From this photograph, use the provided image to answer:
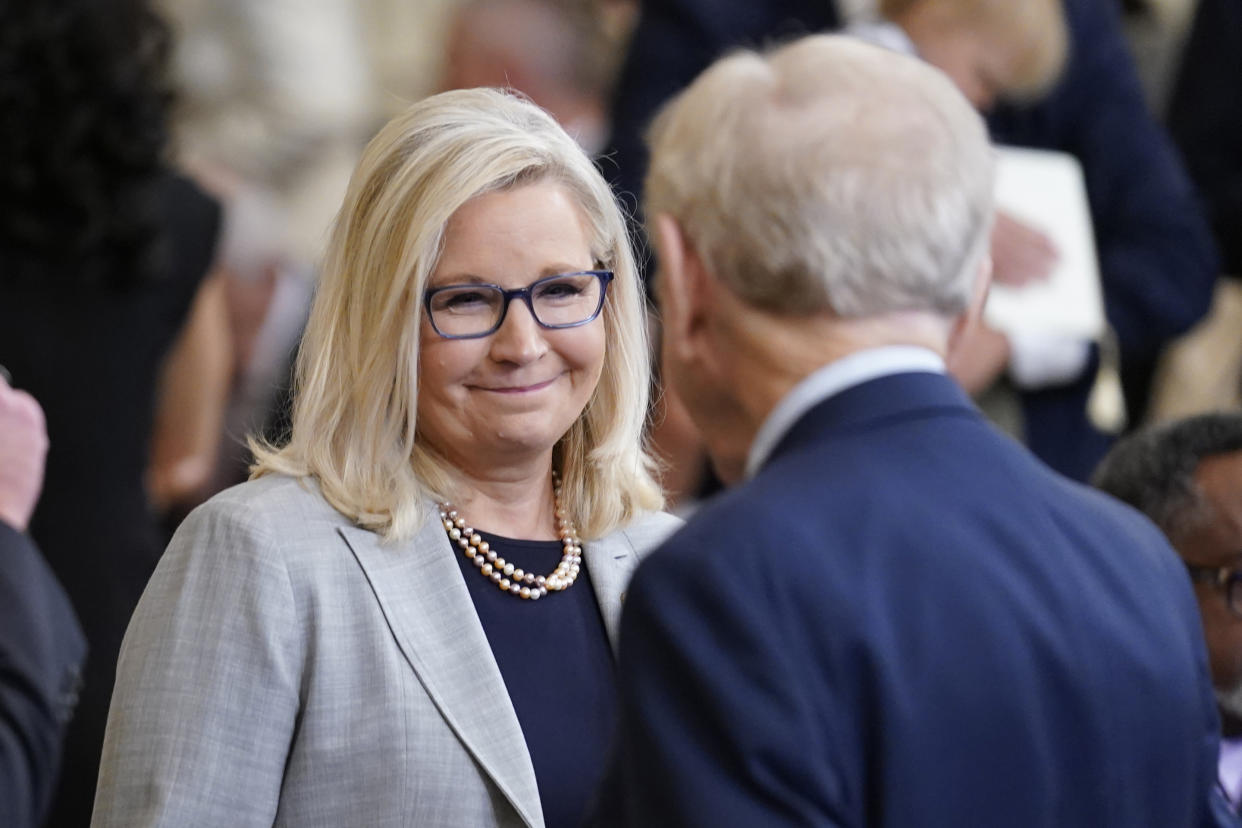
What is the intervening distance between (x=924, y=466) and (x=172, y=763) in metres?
0.92

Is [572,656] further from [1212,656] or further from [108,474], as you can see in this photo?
[108,474]

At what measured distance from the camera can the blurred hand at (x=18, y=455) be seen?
2166mm

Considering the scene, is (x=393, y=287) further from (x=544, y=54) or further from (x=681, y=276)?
(x=544, y=54)

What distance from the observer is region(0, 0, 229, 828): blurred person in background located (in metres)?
3.13

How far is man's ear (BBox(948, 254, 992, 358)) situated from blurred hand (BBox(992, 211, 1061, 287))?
2078 mm

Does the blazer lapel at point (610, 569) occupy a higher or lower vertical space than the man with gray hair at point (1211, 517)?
higher

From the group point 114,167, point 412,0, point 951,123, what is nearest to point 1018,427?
point 114,167

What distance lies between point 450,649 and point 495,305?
1.43ft

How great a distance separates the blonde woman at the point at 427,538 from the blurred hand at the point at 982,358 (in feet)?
4.71

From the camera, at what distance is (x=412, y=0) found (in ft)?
20.0

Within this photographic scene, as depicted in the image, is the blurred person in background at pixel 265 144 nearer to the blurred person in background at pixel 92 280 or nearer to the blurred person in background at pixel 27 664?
the blurred person in background at pixel 92 280

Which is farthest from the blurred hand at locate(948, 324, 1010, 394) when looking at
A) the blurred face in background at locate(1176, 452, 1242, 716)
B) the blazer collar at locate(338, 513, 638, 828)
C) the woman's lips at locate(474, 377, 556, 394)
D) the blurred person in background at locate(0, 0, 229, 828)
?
the blazer collar at locate(338, 513, 638, 828)

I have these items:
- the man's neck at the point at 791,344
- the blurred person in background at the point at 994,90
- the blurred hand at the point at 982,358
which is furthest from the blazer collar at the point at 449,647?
the blurred hand at the point at 982,358

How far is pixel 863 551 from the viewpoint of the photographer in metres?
1.54
